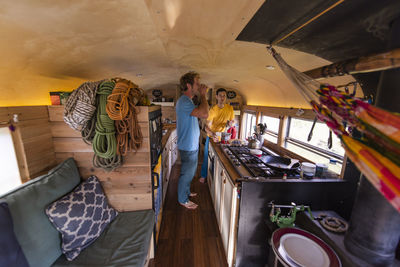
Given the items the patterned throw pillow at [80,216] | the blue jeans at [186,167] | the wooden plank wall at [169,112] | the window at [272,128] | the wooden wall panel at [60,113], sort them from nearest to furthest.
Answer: the patterned throw pillow at [80,216]
the wooden wall panel at [60,113]
the blue jeans at [186,167]
the window at [272,128]
the wooden plank wall at [169,112]

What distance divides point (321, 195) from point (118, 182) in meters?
1.75

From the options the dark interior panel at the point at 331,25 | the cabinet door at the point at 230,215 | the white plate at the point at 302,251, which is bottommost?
the cabinet door at the point at 230,215

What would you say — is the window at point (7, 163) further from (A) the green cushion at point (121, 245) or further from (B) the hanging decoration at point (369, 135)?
(B) the hanging decoration at point (369, 135)

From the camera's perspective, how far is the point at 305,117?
1.92 meters

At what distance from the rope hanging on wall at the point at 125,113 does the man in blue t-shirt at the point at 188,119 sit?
727 millimetres

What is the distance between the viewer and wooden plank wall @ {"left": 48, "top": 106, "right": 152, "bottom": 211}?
1.29 metres

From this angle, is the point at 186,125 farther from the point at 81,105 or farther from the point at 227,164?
the point at 81,105

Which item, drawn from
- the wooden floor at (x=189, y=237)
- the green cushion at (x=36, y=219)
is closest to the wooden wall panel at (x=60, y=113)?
the green cushion at (x=36, y=219)

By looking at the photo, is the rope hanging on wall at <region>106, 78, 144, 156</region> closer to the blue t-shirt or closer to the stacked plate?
the blue t-shirt

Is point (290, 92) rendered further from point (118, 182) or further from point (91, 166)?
point (91, 166)

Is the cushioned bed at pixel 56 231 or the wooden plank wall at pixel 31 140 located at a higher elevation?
the wooden plank wall at pixel 31 140

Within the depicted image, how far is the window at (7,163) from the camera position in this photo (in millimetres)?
1020

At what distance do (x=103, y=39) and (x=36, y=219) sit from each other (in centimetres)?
130

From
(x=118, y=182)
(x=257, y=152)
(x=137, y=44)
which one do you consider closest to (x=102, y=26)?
(x=137, y=44)
